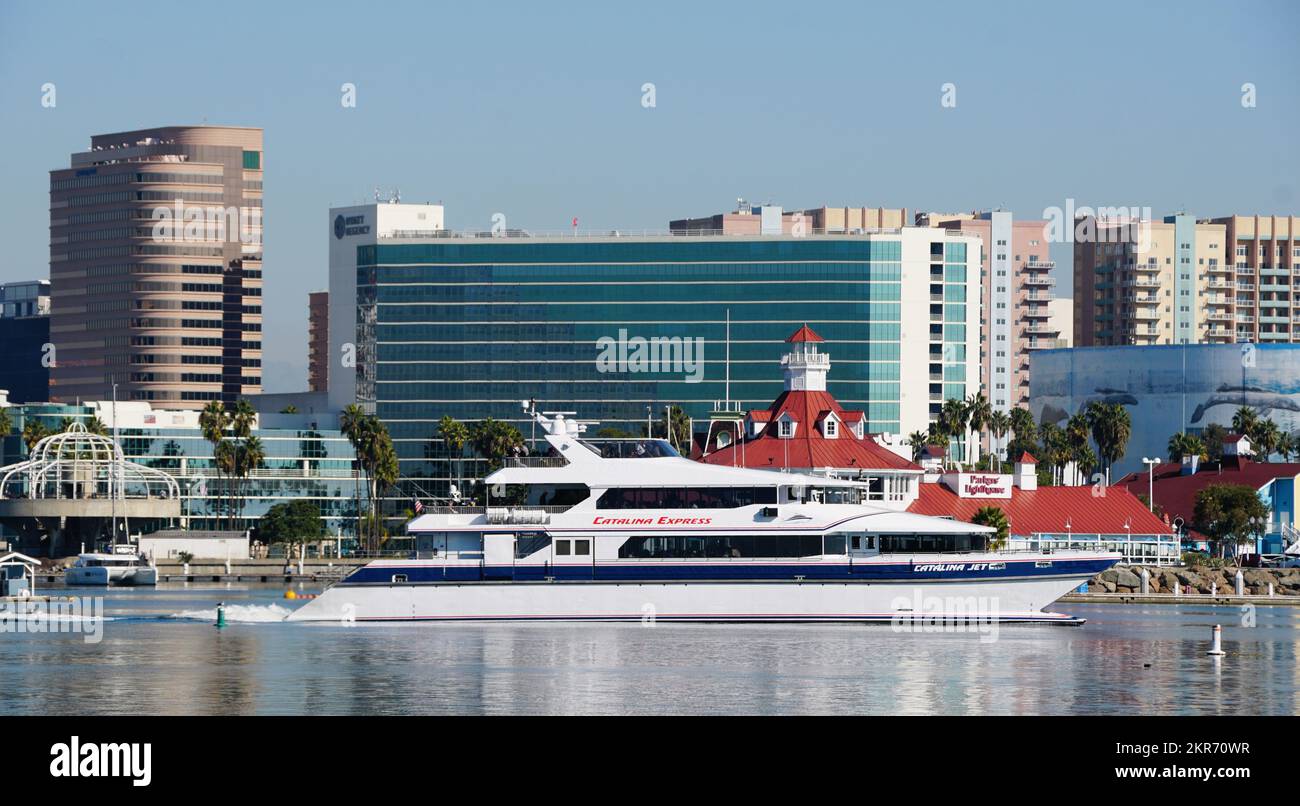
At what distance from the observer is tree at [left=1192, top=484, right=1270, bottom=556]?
143 m

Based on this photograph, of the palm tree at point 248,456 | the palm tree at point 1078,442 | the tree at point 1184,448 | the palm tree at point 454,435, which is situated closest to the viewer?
the palm tree at point 454,435

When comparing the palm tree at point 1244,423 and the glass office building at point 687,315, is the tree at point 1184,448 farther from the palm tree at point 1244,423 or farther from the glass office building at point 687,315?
the glass office building at point 687,315

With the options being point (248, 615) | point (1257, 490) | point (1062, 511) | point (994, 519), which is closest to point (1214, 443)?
point (1257, 490)

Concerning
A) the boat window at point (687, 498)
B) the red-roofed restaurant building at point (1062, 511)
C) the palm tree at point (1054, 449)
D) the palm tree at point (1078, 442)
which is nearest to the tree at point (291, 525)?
the palm tree at point (1054, 449)

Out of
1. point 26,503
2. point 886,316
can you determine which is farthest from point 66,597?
point 886,316

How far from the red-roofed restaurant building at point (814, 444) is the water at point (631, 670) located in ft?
124

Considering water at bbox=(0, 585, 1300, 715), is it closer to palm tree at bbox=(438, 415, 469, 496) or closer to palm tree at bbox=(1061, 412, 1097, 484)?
palm tree at bbox=(438, 415, 469, 496)

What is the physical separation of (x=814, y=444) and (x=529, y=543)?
157 feet

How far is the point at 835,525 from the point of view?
7612 cm

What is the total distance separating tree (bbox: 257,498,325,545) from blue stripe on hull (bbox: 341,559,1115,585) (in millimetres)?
97885

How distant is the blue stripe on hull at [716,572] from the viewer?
76062mm

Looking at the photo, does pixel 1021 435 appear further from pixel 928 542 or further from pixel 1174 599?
pixel 928 542

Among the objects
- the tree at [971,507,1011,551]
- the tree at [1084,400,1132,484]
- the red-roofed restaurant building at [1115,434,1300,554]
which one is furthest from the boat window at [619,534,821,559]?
the tree at [1084,400,1132,484]
